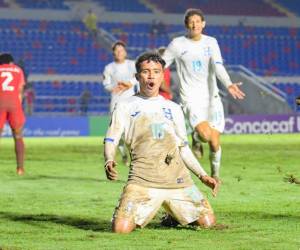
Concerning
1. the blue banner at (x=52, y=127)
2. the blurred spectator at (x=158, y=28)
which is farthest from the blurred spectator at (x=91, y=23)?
the blue banner at (x=52, y=127)

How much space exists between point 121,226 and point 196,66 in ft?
19.1

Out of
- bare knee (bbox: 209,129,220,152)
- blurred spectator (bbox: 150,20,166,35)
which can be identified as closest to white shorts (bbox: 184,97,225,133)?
→ bare knee (bbox: 209,129,220,152)

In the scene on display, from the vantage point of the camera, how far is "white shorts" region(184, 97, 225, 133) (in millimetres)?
13617

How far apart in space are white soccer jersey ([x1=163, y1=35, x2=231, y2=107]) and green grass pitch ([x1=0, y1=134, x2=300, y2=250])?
1.38m

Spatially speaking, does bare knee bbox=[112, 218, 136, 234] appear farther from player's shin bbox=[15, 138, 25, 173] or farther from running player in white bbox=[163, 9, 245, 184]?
player's shin bbox=[15, 138, 25, 173]

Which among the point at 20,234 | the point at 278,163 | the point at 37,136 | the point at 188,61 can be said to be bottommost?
the point at 37,136

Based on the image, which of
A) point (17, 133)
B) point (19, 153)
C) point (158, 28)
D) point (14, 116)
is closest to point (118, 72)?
point (14, 116)

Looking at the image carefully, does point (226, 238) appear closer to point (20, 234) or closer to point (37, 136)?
point (20, 234)

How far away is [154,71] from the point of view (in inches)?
328

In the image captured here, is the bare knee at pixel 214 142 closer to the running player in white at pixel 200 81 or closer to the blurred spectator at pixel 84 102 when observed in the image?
the running player in white at pixel 200 81

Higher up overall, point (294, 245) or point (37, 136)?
point (294, 245)

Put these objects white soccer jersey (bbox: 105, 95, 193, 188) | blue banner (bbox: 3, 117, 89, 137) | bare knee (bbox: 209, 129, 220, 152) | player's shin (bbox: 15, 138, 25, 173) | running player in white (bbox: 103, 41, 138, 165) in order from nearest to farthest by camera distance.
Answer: white soccer jersey (bbox: 105, 95, 193, 188) → bare knee (bbox: 209, 129, 220, 152) → player's shin (bbox: 15, 138, 25, 173) → running player in white (bbox: 103, 41, 138, 165) → blue banner (bbox: 3, 117, 89, 137)

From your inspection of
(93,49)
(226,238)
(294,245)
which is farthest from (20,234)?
(93,49)

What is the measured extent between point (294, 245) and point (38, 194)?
5.56 m
